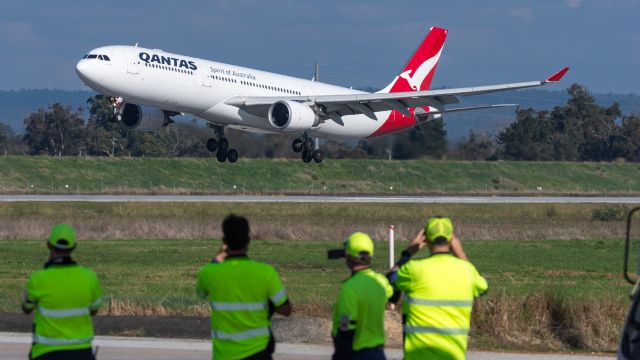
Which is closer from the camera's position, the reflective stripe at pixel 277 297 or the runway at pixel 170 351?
the reflective stripe at pixel 277 297

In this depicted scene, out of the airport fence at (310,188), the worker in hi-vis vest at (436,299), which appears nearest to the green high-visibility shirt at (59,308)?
the worker in hi-vis vest at (436,299)

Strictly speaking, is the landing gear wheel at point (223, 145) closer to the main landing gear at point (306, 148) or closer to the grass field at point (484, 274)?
the main landing gear at point (306, 148)

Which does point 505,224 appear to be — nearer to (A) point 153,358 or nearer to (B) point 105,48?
(B) point 105,48

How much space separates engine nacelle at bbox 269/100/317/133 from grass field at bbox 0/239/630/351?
9.47m

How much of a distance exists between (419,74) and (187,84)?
16.0 m

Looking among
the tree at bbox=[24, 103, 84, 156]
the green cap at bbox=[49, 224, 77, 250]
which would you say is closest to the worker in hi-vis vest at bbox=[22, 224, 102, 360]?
the green cap at bbox=[49, 224, 77, 250]

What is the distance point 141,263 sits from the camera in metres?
29.8

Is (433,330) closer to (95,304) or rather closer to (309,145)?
(95,304)

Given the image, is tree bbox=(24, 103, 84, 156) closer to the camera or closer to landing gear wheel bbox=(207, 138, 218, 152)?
landing gear wheel bbox=(207, 138, 218, 152)

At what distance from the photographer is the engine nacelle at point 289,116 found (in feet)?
150

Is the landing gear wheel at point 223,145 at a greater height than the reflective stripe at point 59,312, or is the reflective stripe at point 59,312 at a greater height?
the landing gear wheel at point 223,145

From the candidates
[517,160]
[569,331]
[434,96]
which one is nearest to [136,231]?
[434,96]

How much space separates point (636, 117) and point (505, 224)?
62.9 metres

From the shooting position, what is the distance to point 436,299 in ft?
30.9
